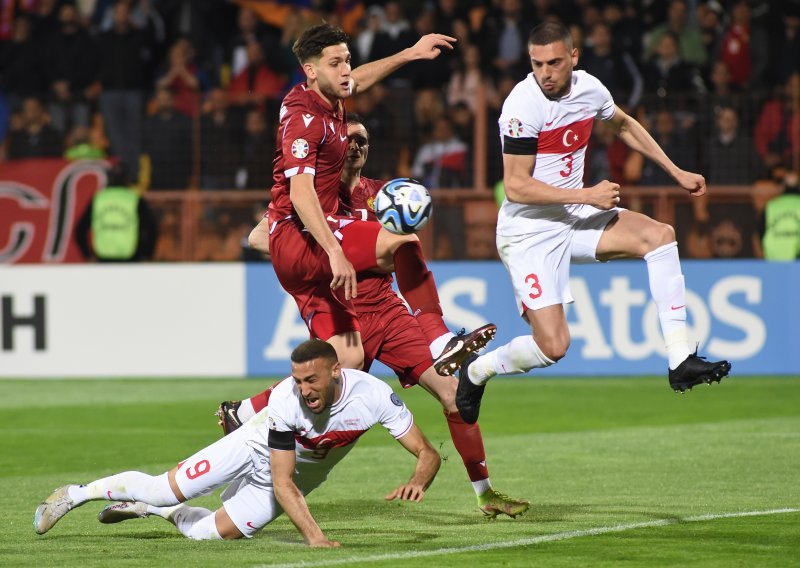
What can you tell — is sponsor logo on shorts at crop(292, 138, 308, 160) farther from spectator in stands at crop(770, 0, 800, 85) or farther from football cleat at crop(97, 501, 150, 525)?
spectator in stands at crop(770, 0, 800, 85)

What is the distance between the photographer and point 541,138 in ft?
26.4

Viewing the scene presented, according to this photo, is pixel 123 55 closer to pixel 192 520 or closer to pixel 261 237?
pixel 261 237

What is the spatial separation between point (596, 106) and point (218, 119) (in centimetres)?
890

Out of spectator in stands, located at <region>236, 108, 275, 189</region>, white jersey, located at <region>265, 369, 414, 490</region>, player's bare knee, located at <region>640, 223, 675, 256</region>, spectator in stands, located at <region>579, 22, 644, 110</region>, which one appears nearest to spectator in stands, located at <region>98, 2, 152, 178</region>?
spectator in stands, located at <region>236, 108, 275, 189</region>

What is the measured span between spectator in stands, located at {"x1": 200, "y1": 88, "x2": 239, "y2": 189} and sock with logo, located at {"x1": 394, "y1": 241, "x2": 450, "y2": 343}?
8237mm

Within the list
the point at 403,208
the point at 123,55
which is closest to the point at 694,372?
the point at 403,208

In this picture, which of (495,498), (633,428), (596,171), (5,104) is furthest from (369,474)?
(5,104)

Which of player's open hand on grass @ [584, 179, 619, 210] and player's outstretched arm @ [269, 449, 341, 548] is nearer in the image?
player's outstretched arm @ [269, 449, 341, 548]

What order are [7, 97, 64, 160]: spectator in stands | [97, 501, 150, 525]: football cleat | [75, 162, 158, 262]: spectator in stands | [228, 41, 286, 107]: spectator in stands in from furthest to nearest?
[228, 41, 286, 107]: spectator in stands < [7, 97, 64, 160]: spectator in stands < [75, 162, 158, 262]: spectator in stands < [97, 501, 150, 525]: football cleat

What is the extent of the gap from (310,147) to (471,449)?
1.81 meters

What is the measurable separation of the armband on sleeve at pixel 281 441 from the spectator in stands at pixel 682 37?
454 inches

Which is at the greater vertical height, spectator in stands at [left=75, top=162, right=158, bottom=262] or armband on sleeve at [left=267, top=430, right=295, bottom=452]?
spectator in stands at [left=75, top=162, right=158, bottom=262]

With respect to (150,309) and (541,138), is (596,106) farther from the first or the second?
(150,309)

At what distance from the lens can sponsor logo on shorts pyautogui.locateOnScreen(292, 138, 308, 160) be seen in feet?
25.9
